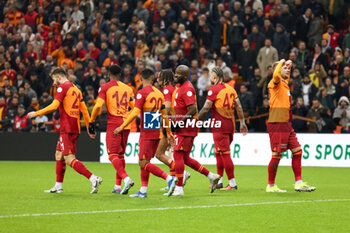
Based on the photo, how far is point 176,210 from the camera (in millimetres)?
9867

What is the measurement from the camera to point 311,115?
69.6 feet

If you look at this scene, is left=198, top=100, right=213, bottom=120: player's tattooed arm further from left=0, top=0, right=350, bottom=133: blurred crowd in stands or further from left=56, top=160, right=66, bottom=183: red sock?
left=0, top=0, right=350, bottom=133: blurred crowd in stands

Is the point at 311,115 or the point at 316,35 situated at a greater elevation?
the point at 316,35

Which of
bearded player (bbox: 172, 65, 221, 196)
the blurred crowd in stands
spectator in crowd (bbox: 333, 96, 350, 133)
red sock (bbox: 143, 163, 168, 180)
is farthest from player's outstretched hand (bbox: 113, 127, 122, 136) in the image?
spectator in crowd (bbox: 333, 96, 350, 133)

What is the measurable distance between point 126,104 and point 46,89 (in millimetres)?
14035

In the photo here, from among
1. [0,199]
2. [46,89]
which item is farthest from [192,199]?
[46,89]

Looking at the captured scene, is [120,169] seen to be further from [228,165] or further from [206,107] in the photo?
[228,165]

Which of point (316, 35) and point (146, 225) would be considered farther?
point (316, 35)

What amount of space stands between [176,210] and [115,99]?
332 centimetres

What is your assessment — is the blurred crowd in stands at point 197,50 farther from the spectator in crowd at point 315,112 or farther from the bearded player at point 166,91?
the bearded player at point 166,91

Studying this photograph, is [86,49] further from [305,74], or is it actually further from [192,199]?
[192,199]

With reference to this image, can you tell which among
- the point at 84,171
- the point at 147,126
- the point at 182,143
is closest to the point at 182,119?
the point at 182,143

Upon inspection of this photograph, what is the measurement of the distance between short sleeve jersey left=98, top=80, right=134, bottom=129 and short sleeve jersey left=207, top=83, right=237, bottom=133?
5.62ft

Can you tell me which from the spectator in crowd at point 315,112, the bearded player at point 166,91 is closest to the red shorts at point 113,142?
the bearded player at point 166,91
